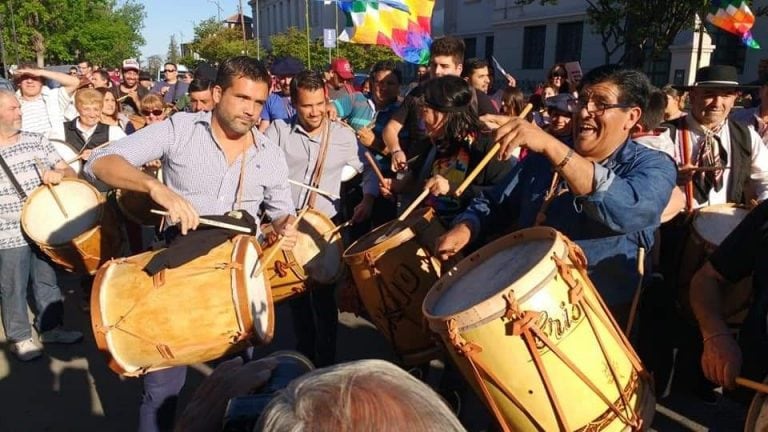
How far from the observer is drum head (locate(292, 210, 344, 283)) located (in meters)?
3.25

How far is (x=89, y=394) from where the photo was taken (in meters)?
3.79

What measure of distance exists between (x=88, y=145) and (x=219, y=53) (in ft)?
139

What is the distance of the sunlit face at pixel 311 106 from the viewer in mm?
3730

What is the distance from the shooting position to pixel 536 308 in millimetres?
1835

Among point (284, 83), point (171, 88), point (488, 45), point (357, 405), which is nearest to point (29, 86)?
point (284, 83)

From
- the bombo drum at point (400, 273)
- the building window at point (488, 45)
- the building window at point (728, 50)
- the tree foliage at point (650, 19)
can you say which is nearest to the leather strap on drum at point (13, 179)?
the bombo drum at point (400, 273)

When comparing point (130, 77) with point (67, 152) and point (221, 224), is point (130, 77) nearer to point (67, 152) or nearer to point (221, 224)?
point (67, 152)

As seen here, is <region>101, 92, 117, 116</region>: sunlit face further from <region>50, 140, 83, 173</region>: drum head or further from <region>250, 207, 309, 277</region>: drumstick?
<region>250, 207, 309, 277</region>: drumstick

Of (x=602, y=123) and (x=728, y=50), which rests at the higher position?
(x=728, y=50)

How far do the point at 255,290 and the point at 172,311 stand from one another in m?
0.36

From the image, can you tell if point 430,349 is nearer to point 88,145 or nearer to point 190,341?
point 190,341

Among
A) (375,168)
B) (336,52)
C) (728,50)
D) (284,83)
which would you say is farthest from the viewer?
(336,52)

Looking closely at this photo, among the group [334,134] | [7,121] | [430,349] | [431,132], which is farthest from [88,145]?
[430,349]

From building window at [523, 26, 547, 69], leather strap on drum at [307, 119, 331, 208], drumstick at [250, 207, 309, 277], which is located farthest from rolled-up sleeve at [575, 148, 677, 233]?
building window at [523, 26, 547, 69]
